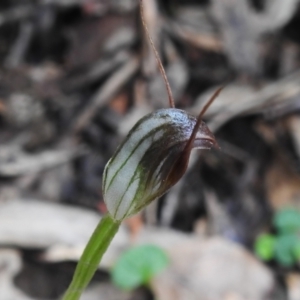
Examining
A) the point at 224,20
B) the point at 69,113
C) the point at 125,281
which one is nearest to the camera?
the point at 125,281

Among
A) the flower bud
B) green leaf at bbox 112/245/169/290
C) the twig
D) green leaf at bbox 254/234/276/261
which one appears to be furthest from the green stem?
the twig

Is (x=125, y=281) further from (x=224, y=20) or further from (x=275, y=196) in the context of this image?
(x=224, y=20)

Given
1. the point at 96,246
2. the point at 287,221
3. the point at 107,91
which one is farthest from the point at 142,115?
the point at 96,246

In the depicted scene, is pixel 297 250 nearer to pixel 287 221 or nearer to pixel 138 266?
pixel 287 221

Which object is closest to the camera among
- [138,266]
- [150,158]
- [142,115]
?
[150,158]

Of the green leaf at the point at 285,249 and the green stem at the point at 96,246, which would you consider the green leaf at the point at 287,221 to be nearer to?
the green leaf at the point at 285,249

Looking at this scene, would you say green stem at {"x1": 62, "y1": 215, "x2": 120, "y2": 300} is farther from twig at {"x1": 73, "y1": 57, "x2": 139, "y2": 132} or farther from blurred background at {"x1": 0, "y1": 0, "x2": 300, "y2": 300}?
twig at {"x1": 73, "y1": 57, "x2": 139, "y2": 132}

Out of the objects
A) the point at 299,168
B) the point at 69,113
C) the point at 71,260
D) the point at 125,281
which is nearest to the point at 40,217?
the point at 71,260
